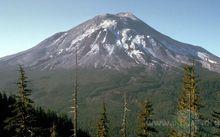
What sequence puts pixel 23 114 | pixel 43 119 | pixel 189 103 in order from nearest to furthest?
pixel 23 114
pixel 189 103
pixel 43 119

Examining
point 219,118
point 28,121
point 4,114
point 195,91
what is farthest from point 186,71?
point 4,114

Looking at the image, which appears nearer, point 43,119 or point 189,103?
point 189,103

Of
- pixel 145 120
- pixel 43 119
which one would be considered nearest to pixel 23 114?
pixel 145 120

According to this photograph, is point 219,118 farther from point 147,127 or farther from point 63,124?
point 63,124

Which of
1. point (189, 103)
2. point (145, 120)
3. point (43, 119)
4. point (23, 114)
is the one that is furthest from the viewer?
point (43, 119)

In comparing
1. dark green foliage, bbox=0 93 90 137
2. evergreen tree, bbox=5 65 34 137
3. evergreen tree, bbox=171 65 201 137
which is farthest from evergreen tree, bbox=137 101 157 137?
dark green foliage, bbox=0 93 90 137

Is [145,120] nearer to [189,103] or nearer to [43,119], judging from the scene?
[189,103]

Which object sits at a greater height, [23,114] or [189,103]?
[189,103]

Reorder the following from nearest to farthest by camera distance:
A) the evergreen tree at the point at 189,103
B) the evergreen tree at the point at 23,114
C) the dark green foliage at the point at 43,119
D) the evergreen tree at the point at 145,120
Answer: the evergreen tree at the point at 23,114, the evergreen tree at the point at 189,103, the evergreen tree at the point at 145,120, the dark green foliage at the point at 43,119

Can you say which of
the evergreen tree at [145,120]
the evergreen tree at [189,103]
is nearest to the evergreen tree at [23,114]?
the evergreen tree at [189,103]

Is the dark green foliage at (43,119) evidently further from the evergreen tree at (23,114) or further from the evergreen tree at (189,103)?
the evergreen tree at (23,114)

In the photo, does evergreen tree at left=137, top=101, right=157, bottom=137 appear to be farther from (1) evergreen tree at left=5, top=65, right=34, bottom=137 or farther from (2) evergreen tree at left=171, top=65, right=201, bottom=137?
(1) evergreen tree at left=5, top=65, right=34, bottom=137
